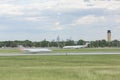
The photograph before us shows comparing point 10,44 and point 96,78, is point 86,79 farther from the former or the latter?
point 10,44

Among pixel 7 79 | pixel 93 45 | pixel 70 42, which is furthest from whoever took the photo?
pixel 70 42

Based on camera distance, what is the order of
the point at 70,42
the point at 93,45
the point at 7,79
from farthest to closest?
the point at 70,42, the point at 93,45, the point at 7,79

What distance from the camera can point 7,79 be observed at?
18953 millimetres

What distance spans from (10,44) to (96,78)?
178279mm

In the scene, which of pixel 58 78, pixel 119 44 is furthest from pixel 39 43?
pixel 58 78

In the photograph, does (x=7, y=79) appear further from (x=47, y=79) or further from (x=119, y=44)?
(x=119, y=44)

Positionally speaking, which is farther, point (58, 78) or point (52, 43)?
point (52, 43)

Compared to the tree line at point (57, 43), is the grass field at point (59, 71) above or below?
below

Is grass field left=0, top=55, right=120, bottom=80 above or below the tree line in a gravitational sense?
below

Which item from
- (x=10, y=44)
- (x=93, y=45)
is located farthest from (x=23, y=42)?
(x=93, y=45)

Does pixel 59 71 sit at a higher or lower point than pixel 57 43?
lower

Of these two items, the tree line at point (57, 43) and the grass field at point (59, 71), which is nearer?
the grass field at point (59, 71)

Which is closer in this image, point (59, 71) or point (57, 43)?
point (59, 71)

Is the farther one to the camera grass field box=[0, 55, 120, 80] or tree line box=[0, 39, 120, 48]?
tree line box=[0, 39, 120, 48]
